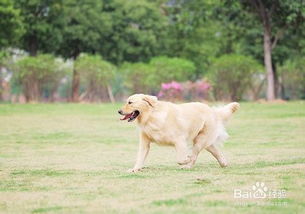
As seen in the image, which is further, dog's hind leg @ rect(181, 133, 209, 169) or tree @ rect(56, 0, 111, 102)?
tree @ rect(56, 0, 111, 102)

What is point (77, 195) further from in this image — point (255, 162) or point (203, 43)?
point (203, 43)

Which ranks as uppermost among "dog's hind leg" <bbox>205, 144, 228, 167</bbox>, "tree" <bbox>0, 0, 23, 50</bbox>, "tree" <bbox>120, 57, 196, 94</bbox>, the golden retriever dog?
"tree" <bbox>0, 0, 23, 50</bbox>

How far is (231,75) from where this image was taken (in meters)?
45.7

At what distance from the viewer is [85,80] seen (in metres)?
47.2

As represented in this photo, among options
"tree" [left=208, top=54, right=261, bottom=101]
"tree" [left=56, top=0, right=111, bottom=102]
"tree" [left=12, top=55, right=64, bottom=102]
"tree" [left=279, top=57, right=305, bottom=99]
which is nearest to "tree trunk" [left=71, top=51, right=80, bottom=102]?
"tree" [left=56, top=0, right=111, bottom=102]

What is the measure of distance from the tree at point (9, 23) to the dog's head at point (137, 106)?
3267 cm

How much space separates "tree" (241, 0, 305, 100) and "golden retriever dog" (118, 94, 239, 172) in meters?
31.6

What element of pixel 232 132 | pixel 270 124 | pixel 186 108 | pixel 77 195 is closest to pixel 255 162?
pixel 186 108

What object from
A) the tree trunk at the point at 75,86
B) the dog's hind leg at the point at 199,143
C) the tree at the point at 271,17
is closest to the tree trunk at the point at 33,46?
the tree trunk at the point at 75,86

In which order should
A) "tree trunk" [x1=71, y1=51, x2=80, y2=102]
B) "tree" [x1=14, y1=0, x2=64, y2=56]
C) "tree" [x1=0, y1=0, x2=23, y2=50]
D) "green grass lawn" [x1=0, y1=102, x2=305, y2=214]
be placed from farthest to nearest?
1. "tree" [x1=14, y1=0, x2=64, y2=56]
2. "tree trunk" [x1=71, y1=51, x2=80, y2=102]
3. "tree" [x1=0, y1=0, x2=23, y2=50]
4. "green grass lawn" [x1=0, y1=102, x2=305, y2=214]

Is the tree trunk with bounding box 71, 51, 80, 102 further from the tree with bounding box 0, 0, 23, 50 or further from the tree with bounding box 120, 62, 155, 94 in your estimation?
the tree with bounding box 0, 0, 23, 50

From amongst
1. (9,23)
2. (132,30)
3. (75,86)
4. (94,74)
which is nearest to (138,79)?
(94,74)

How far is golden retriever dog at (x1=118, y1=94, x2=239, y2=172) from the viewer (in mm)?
12195

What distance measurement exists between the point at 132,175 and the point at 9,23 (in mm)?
35190
